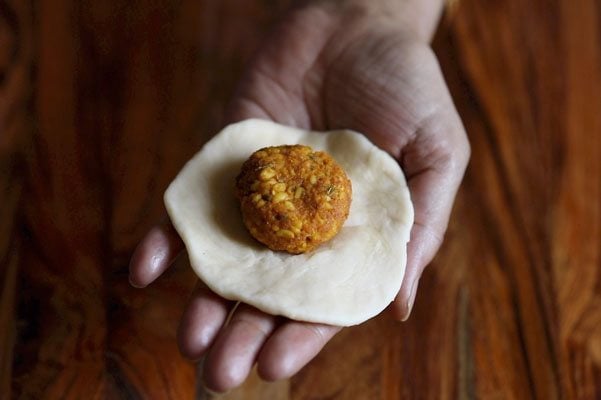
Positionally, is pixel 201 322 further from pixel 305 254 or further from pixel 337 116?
pixel 337 116

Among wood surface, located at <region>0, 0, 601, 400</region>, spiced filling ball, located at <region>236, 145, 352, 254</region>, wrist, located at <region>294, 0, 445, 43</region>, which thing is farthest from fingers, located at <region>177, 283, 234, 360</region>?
wrist, located at <region>294, 0, 445, 43</region>

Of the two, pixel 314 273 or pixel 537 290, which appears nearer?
pixel 314 273

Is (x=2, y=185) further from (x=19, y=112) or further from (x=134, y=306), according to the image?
(x=134, y=306)

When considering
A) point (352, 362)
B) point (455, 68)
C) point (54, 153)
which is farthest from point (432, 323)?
point (54, 153)

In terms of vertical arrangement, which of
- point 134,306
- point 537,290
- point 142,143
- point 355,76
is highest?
point 355,76

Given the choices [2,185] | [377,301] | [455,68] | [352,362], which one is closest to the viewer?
[377,301]

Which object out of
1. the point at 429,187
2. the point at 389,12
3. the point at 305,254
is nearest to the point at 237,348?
the point at 305,254

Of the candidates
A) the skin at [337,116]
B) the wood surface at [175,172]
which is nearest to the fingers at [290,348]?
the skin at [337,116]

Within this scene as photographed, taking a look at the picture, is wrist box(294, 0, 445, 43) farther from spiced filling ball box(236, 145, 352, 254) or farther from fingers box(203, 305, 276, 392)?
fingers box(203, 305, 276, 392)
